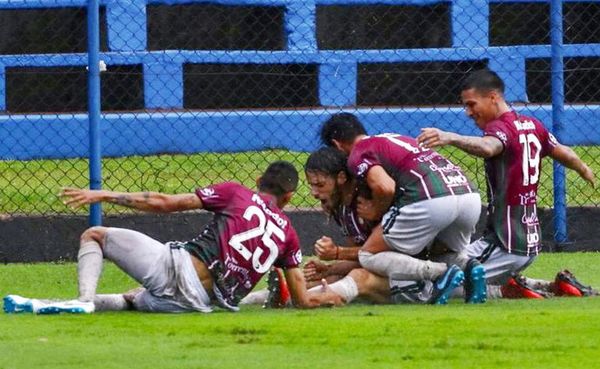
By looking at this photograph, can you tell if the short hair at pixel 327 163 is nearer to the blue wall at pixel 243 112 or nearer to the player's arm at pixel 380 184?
the player's arm at pixel 380 184

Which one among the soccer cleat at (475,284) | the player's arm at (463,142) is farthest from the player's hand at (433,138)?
the soccer cleat at (475,284)

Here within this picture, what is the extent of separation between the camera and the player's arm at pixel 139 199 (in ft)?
26.8

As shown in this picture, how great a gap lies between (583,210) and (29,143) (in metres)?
4.45

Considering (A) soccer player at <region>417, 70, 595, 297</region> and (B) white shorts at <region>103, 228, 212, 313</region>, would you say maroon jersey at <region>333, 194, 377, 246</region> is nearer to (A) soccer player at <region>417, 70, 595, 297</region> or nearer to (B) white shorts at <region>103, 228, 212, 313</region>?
(A) soccer player at <region>417, 70, 595, 297</region>

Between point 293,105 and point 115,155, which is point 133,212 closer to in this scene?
point 115,155

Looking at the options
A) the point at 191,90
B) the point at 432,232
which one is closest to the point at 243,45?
the point at 191,90

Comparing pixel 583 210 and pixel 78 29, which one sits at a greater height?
pixel 78 29

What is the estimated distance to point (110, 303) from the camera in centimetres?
858

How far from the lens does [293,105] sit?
14242mm

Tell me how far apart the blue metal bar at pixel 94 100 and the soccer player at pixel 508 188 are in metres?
2.83

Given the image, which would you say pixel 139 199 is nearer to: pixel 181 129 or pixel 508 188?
pixel 508 188

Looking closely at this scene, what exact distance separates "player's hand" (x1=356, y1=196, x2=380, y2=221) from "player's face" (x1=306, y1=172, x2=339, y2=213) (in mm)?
135

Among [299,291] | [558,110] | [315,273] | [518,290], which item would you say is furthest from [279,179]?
[558,110]

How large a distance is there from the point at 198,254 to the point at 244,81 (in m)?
5.95
